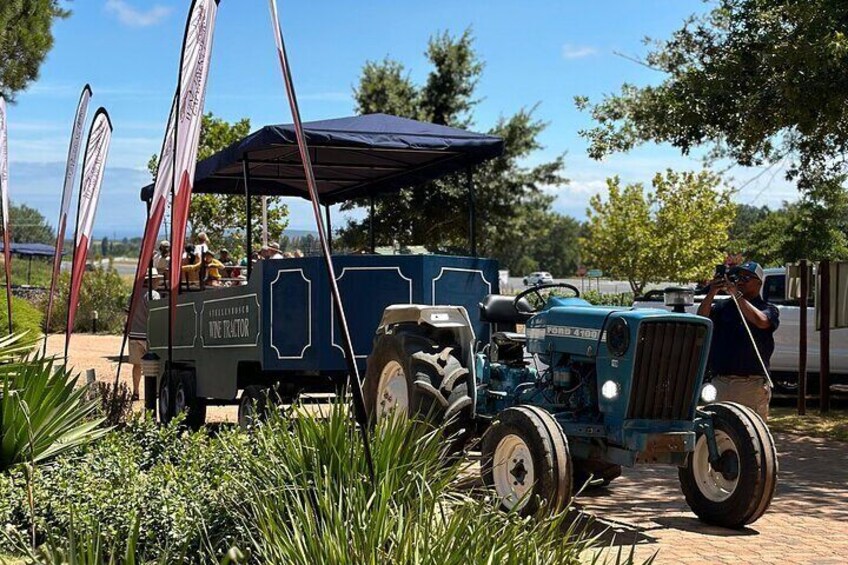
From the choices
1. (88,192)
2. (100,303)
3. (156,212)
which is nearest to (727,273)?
(156,212)

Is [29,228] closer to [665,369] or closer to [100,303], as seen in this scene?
[100,303]

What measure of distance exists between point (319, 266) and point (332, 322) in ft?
1.83

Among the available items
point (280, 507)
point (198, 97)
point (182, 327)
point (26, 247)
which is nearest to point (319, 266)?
point (198, 97)

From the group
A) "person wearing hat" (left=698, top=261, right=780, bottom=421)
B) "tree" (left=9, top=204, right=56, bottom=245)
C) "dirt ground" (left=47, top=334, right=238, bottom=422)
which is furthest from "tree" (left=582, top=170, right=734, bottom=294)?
"tree" (left=9, top=204, right=56, bottom=245)

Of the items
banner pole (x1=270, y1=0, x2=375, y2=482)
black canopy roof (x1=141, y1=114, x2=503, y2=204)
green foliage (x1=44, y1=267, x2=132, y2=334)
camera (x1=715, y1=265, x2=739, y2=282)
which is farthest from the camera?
green foliage (x1=44, y1=267, x2=132, y2=334)

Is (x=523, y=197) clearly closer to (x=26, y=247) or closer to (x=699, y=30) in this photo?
(x=699, y=30)

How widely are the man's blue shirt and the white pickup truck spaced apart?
20.6ft

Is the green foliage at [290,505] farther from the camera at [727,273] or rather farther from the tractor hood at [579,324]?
the camera at [727,273]

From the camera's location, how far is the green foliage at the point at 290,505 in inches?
179

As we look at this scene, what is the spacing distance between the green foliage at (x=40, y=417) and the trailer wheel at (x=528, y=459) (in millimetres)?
2637

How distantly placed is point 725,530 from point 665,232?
34.6m

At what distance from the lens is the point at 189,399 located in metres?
13.7

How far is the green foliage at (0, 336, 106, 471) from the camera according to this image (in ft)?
23.6

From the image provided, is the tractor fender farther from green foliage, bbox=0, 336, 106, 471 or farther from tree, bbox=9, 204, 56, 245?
tree, bbox=9, 204, 56, 245
